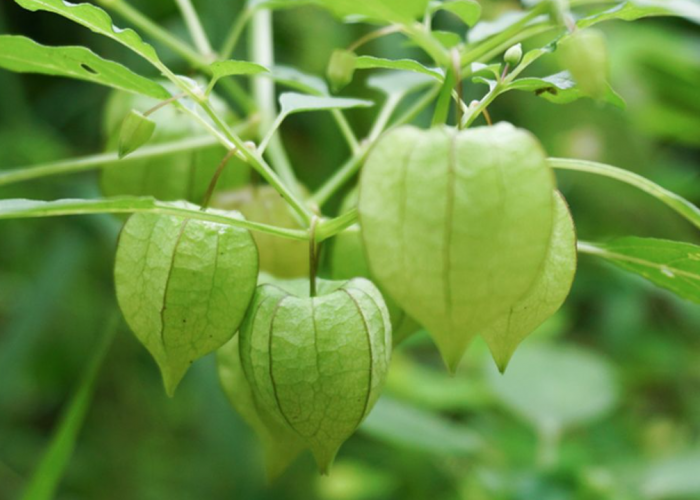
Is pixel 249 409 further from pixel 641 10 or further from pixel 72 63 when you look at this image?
pixel 641 10

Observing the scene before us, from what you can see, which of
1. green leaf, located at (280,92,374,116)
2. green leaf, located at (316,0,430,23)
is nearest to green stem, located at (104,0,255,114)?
→ green leaf, located at (280,92,374,116)

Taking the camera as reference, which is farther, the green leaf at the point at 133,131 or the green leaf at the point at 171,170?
the green leaf at the point at 171,170

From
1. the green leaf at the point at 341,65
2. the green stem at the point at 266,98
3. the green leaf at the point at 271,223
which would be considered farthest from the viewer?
the green stem at the point at 266,98

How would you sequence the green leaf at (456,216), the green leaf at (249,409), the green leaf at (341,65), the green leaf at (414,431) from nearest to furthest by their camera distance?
the green leaf at (456,216), the green leaf at (341,65), the green leaf at (249,409), the green leaf at (414,431)

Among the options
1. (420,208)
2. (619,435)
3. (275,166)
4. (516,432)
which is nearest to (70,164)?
(275,166)

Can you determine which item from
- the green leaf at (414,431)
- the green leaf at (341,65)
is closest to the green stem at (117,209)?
the green leaf at (341,65)

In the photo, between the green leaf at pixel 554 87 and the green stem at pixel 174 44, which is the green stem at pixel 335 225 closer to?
the green leaf at pixel 554 87
